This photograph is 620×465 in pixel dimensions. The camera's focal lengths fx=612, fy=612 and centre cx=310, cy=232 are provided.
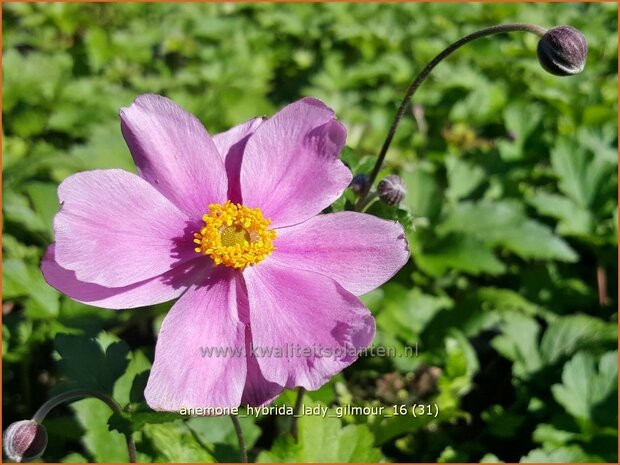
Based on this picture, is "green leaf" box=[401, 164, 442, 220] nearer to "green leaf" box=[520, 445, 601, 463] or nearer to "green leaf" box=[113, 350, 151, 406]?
"green leaf" box=[520, 445, 601, 463]

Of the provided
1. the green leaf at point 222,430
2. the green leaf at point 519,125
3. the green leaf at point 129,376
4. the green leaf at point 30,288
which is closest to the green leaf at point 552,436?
the green leaf at point 222,430

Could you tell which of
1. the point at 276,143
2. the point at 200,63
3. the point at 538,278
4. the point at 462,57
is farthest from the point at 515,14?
the point at 276,143

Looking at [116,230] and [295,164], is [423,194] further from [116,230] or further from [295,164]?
[116,230]

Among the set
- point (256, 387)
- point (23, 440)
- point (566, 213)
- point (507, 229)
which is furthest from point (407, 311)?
point (23, 440)

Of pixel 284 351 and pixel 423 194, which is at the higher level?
pixel 284 351

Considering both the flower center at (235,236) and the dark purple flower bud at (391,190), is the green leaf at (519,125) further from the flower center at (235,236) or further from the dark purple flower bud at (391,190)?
the flower center at (235,236)

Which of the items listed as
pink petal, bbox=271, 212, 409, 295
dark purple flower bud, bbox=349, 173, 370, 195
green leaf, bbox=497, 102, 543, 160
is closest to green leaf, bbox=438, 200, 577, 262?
green leaf, bbox=497, 102, 543, 160

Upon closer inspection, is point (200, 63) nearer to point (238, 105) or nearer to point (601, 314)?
point (238, 105)
